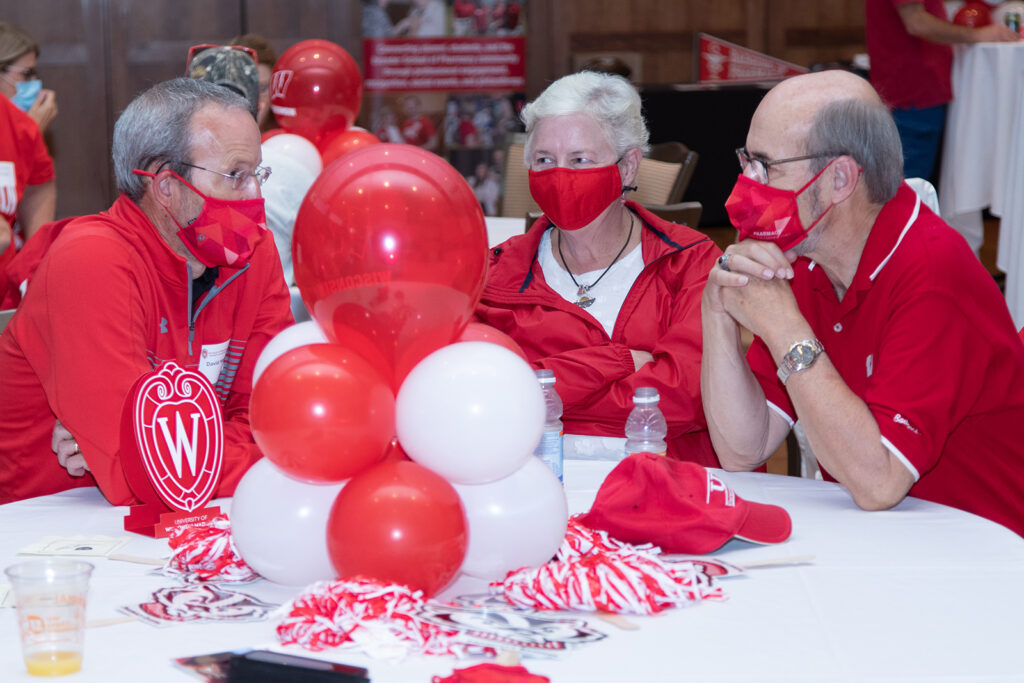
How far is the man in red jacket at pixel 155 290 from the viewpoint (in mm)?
1938

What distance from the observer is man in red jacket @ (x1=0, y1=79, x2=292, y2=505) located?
194cm

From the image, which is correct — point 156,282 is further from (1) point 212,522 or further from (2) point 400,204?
(2) point 400,204

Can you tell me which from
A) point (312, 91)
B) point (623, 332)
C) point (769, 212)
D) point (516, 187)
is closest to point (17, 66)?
point (312, 91)

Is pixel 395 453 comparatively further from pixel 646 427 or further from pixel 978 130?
pixel 978 130

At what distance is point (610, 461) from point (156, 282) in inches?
34.4

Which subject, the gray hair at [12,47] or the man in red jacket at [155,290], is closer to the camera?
the man in red jacket at [155,290]

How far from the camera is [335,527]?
1.33 metres

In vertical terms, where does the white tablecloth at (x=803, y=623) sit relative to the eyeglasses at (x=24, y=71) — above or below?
below

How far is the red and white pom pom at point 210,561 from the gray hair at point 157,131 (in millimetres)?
908

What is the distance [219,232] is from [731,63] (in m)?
6.79

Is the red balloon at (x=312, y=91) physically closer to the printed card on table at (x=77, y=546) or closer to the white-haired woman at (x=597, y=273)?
the white-haired woman at (x=597, y=273)

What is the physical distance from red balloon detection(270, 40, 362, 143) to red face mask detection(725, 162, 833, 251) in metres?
3.04

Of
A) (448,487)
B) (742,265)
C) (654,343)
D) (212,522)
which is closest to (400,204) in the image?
(448,487)

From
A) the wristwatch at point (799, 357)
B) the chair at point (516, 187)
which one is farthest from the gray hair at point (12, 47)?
the wristwatch at point (799, 357)
